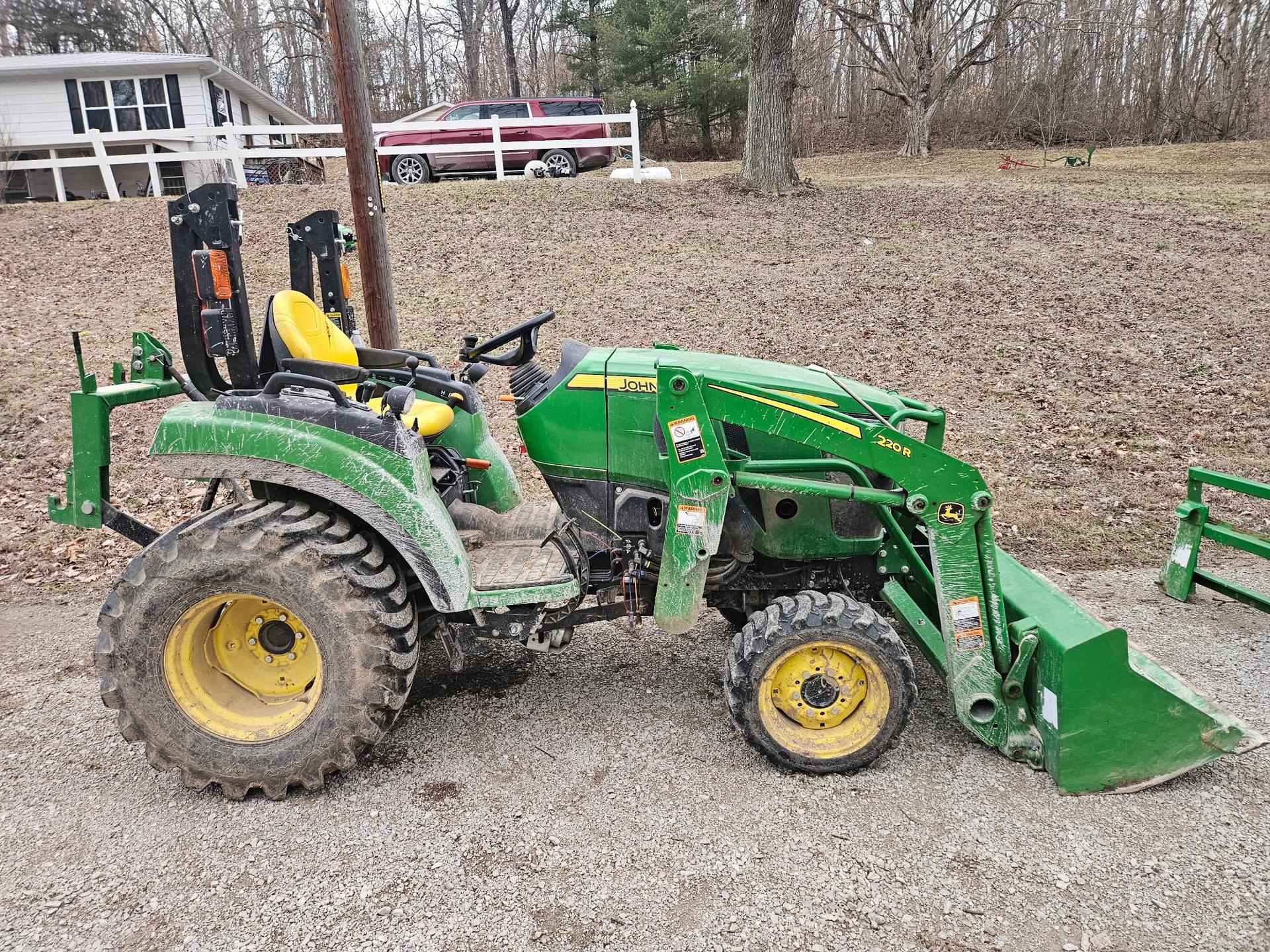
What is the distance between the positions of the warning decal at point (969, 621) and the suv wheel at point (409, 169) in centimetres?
1458

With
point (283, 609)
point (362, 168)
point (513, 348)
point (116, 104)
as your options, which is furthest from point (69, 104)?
point (283, 609)

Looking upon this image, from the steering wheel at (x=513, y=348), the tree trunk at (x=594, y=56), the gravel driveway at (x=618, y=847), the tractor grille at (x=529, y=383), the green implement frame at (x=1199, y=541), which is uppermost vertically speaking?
the tree trunk at (x=594, y=56)

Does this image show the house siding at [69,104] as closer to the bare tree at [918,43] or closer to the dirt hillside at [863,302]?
the dirt hillside at [863,302]

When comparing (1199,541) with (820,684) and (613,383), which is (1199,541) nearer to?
(820,684)

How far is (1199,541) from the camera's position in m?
4.64

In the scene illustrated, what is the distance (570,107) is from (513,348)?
50.3 ft

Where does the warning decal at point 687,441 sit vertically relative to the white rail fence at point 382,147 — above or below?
below

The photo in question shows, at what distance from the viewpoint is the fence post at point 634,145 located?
1373cm

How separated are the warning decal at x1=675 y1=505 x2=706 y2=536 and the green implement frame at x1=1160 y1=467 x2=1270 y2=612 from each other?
2.84 m

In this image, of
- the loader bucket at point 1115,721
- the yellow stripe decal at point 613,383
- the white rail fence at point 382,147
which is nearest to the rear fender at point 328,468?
the yellow stripe decal at point 613,383

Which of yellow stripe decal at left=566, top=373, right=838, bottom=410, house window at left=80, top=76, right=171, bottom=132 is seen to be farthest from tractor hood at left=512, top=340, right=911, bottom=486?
house window at left=80, top=76, right=171, bottom=132

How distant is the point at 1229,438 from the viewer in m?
7.02

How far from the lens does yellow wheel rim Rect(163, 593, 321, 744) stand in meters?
3.18

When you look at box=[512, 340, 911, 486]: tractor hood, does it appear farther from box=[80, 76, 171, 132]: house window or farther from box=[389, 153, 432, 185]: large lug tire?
box=[80, 76, 171, 132]: house window
